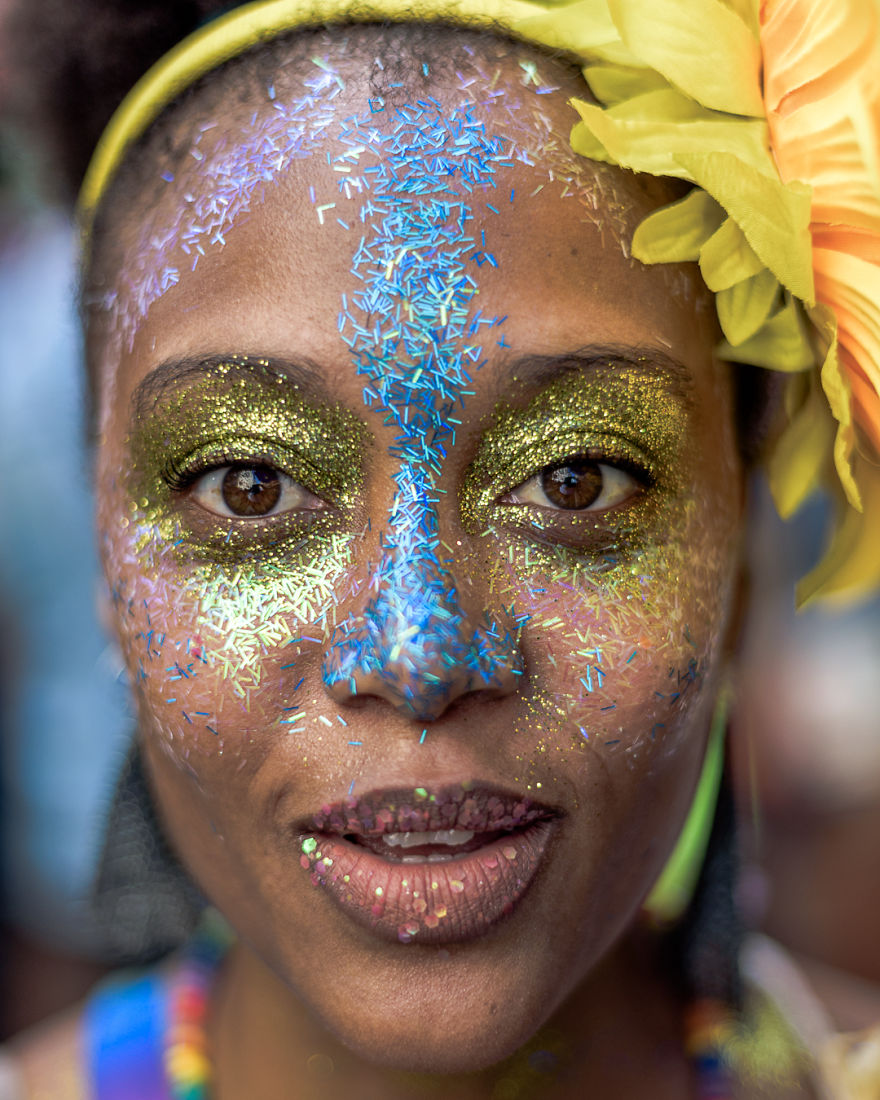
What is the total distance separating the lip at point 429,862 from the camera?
51.1 inches

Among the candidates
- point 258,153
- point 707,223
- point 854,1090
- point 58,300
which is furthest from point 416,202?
point 58,300

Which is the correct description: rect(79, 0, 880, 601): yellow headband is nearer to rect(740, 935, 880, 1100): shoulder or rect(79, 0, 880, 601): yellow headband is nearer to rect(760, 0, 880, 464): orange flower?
rect(760, 0, 880, 464): orange flower

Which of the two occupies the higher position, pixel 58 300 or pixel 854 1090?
pixel 58 300

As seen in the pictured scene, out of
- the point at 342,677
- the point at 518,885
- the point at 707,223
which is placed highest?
the point at 707,223

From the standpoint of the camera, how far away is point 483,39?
1449 mm

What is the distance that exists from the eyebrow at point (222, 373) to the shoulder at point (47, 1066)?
1.13 meters

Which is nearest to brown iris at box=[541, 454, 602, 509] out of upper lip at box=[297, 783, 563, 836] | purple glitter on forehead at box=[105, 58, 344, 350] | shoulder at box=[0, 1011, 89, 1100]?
upper lip at box=[297, 783, 563, 836]

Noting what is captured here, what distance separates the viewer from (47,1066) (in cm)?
191

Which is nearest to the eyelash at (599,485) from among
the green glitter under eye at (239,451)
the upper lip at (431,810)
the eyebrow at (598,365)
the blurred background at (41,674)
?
the eyebrow at (598,365)

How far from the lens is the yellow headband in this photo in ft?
4.28

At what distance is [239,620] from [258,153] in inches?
22.8

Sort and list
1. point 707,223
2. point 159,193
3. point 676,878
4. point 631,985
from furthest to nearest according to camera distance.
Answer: point 676,878 < point 631,985 < point 159,193 < point 707,223

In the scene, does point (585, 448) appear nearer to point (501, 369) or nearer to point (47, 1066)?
point (501, 369)

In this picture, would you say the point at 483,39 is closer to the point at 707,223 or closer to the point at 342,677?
the point at 707,223
